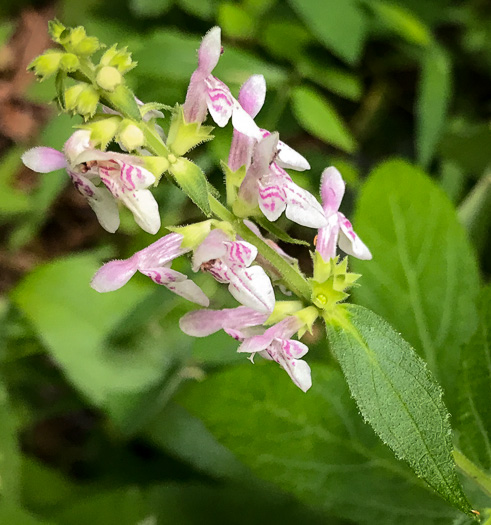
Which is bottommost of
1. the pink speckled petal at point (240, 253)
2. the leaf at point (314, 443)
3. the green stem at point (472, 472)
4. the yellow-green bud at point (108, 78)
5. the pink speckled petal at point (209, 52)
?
the leaf at point (314, 443)

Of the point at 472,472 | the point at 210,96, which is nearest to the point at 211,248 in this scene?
the point at 210,96

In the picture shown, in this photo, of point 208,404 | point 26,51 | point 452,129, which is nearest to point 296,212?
point 208,404

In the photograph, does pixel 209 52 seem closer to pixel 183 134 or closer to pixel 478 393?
pixel 183 134

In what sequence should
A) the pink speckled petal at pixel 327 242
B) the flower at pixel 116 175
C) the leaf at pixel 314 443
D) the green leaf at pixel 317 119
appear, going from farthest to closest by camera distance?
the green leaf at pixel 317 119, the leaf at pixel 314 443, the pink speckled petal at pixel 327 242, the flower at pixel 116 175

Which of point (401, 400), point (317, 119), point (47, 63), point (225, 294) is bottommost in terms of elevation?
point (225, 294)

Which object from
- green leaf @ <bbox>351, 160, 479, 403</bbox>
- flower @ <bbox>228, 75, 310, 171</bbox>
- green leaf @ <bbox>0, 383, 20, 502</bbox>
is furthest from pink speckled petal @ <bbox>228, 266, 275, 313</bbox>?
green leaf @ <bbox>0, 383, 20, 502</bbox>

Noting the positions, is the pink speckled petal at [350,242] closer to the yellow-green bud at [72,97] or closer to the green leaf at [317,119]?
the yellow-green bud at [72,97]

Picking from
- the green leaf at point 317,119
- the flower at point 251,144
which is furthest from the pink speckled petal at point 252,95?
the green leaf at point 317,119
